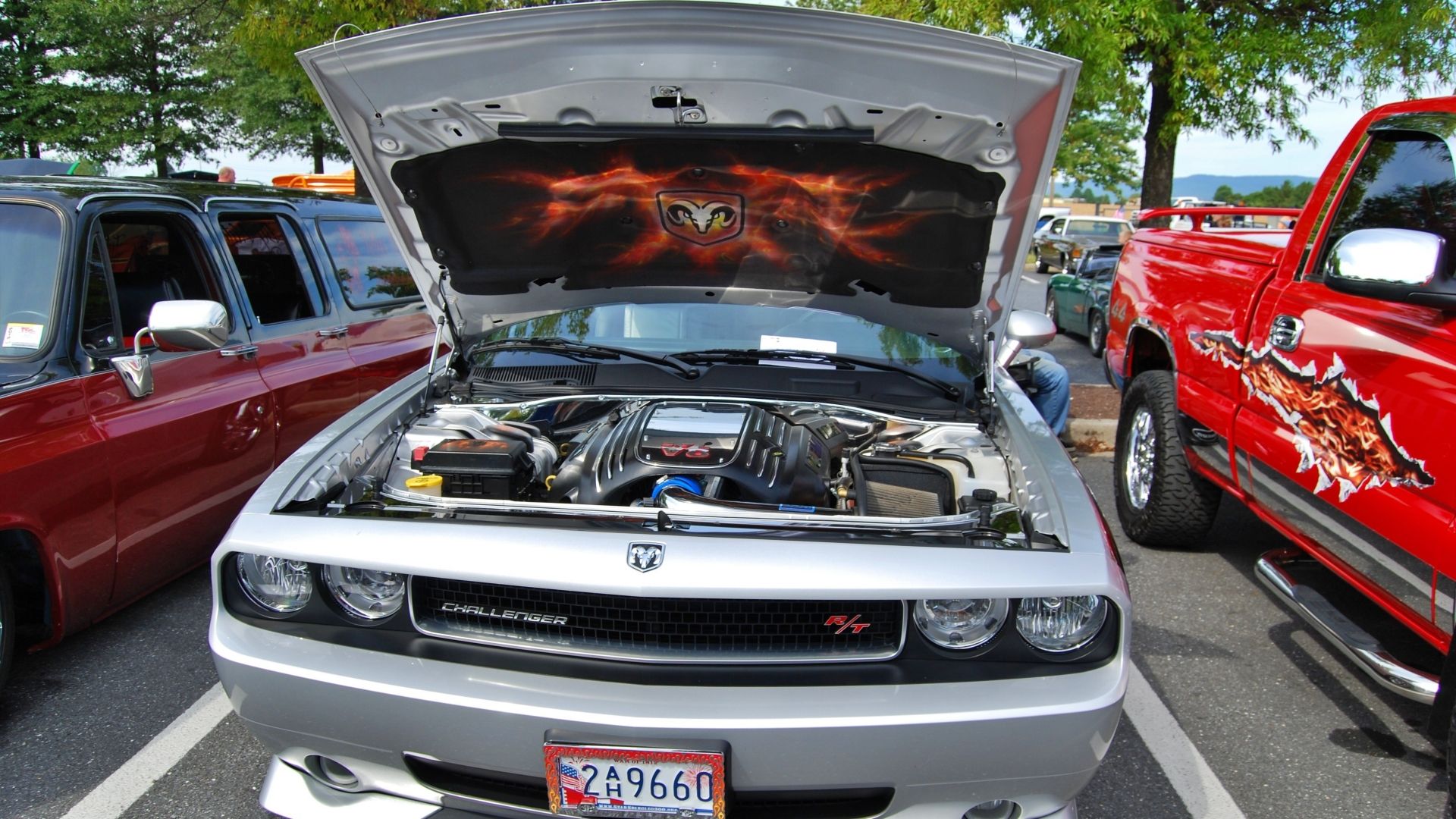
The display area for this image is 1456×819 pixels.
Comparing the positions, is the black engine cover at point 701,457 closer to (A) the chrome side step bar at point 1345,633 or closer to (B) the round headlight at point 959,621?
(B) the round headlight at point 959,621

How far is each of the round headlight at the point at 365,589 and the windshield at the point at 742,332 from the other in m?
1.33

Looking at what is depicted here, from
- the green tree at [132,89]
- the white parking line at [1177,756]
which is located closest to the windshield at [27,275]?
the white parking line at [1177,756]

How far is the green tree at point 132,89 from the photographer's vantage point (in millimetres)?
17641

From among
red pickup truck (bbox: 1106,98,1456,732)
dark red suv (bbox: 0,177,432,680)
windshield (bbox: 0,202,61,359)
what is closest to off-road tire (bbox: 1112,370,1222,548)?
red pickup truck (bbox: 1106,98,1456,732)

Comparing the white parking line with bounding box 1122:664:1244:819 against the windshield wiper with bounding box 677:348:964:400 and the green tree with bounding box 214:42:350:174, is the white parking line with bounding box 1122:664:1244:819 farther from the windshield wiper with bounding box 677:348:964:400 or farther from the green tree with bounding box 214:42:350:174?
the green tree with bounding box 214:42:350:174

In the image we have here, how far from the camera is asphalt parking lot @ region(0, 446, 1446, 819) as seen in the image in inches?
106

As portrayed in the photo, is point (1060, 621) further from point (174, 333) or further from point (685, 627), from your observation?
point (174, 333)

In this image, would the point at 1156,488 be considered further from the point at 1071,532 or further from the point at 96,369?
the point at 96,369

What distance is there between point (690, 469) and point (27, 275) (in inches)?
106

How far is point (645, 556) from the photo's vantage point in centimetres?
191

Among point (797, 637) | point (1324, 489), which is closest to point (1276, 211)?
point (1324, 489)

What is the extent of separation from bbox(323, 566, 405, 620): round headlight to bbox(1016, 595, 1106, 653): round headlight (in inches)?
54.5

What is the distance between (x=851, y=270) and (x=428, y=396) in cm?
149

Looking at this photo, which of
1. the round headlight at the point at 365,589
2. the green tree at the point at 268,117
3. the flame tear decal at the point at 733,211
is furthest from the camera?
the green tree at the point at 268,117
